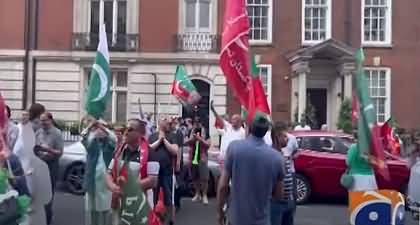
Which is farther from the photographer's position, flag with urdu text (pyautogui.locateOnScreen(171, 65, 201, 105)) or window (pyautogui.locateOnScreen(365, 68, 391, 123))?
window (pyautogui.locateOnScreen(365, 68, 391, 123))

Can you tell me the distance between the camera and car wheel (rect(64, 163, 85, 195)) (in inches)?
631

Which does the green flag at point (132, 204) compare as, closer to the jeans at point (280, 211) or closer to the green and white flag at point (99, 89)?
the green and white flag at point (99, 89)

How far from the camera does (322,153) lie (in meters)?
15.2

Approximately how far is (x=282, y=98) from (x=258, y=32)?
2.67 meters

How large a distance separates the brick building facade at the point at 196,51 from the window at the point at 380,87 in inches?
1.5

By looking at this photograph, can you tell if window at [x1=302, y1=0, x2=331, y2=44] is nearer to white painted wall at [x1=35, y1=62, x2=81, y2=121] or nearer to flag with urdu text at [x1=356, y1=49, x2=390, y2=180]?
white painted wall at [x1=35, y1=62, x2=81, y2=121]

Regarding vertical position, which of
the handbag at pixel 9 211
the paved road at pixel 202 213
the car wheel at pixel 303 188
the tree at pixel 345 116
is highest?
the tree at pixel 345 116

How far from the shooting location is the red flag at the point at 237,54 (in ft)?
32.0

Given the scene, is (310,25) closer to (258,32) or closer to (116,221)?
(258,32)

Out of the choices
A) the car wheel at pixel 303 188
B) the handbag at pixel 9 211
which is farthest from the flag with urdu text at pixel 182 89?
the handbag at pixel 9 211

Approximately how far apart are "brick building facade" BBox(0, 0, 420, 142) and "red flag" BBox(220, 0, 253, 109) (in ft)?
59.0

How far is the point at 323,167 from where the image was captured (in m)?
15.0

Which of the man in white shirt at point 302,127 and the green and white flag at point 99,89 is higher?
the green and white flag at point 99,89

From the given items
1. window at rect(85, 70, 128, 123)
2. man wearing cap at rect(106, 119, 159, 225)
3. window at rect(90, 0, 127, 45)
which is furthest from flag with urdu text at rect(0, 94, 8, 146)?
window at rect(90, 0, 127, 45)
